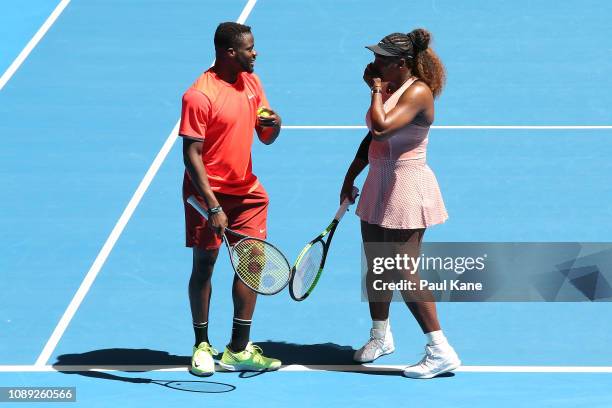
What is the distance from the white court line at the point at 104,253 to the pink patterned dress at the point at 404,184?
7.65 feet

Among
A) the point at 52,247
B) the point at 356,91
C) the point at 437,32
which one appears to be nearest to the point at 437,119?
the point at 356,91

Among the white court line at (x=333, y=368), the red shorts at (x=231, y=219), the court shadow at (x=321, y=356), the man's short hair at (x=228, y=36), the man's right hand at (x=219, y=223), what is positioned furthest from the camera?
the court shadow at (x=321, y=356)

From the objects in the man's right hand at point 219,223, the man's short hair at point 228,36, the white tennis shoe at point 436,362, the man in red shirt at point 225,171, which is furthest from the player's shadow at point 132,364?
the man's short hair at point 228,36

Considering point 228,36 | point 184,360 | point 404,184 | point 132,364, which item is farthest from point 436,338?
point 228,36

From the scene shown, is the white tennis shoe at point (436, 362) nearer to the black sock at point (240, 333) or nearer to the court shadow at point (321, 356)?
the court shadow at point (321, 356)

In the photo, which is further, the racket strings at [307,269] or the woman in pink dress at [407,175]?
the racket strings at [307,269]

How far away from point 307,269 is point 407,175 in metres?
0.87

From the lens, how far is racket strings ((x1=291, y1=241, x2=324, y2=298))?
29.8 feet

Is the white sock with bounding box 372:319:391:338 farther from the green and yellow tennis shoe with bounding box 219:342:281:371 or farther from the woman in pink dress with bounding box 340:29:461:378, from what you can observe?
the green and yellow tennis shoe with bounding box 219:342:281:371

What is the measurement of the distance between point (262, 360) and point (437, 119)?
17.0 ft

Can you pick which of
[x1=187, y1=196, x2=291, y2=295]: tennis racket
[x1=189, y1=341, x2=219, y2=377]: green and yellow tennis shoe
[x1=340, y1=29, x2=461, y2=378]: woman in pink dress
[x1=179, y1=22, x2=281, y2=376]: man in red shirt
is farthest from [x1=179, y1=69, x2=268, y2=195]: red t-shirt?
[x1=189, y1=341, x2=219, y2=377]: green and yellow tennis shoe

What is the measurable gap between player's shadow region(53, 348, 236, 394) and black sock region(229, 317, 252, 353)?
0.95 feet

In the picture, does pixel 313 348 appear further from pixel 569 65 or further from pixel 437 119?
pixel 569 65

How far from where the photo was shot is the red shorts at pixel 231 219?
9.13 m
